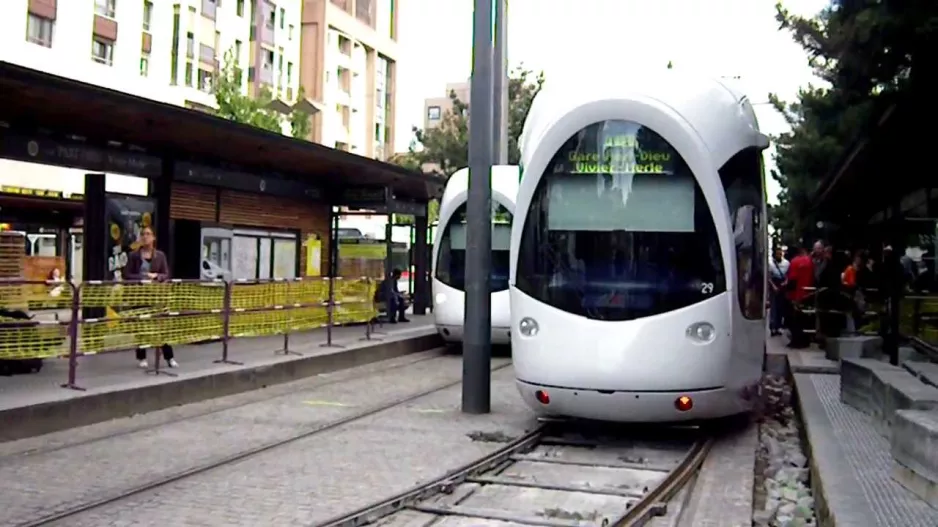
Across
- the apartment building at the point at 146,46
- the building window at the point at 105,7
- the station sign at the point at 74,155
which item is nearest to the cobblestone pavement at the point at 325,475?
the station sign at the point at 74,155

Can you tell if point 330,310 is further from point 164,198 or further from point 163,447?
point 163,447

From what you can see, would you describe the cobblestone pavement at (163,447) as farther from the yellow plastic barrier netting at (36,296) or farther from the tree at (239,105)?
the tree at (239,105)

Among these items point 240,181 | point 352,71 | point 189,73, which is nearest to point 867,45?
point 240,181

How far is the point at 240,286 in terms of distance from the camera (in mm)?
13578

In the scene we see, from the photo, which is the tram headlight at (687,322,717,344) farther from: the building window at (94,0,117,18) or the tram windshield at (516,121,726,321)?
the building window at (94,0,117,18)

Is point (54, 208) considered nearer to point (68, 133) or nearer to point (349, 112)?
point (68, 133)

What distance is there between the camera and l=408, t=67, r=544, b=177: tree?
3575 centimetres

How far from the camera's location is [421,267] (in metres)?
25.5

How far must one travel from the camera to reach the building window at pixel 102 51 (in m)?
40.2

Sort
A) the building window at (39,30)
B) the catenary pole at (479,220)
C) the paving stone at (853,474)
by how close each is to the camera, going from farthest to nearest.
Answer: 1. the building window at (39,30)
2. the catenary pole at (479,220)
3. the paving stone at (853,474)

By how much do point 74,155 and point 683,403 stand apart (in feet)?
29.0

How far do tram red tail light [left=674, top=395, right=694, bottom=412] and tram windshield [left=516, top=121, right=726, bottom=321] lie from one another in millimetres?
757

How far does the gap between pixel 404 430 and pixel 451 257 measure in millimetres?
8231

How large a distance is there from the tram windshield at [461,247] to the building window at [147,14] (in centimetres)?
3104
